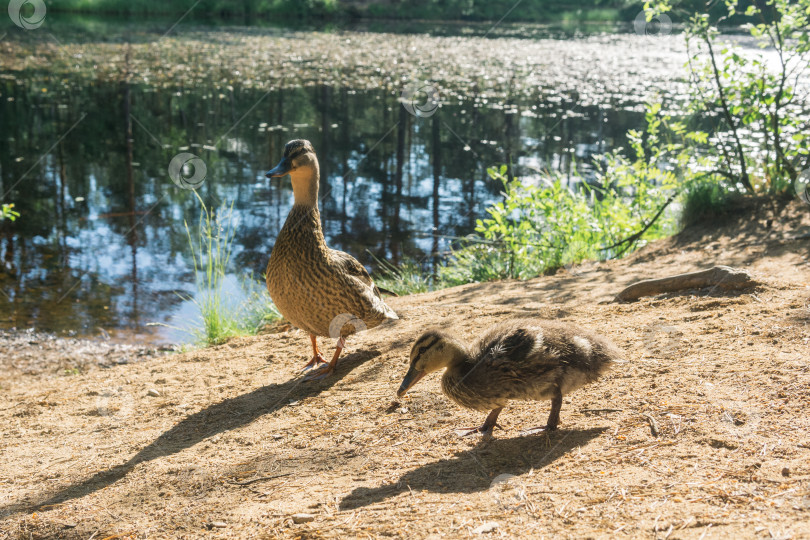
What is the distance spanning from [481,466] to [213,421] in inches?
80.0

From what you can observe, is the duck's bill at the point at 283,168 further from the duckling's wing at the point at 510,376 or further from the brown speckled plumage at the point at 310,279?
the duckling's wing at the point at 510,376

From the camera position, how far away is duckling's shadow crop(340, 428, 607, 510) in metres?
3.09

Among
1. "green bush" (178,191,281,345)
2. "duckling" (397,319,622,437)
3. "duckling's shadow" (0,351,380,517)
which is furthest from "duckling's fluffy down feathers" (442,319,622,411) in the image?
"green bush" (178,191,281,345)

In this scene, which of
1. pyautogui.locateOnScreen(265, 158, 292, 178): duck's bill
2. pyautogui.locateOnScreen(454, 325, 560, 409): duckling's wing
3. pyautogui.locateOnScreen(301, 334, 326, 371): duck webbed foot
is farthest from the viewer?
pyautogui.locateOnScreen(301, 334, 326, 371): duck webbed foot

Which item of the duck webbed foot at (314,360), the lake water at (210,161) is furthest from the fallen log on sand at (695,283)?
the lake water at (210,161)

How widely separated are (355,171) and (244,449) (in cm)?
1078

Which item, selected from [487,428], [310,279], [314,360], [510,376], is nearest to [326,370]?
[314,360]

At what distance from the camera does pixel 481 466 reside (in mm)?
3258

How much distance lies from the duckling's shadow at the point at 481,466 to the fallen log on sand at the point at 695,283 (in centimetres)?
240

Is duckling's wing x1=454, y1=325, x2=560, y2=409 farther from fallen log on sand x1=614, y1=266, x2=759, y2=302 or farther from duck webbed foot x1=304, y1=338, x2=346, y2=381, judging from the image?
fallen log on sand x1=614, y1=266, x2=759, y2=302

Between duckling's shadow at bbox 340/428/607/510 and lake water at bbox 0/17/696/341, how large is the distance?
5.44 m

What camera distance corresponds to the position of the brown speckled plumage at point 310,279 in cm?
490

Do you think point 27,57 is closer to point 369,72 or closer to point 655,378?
point 369,72

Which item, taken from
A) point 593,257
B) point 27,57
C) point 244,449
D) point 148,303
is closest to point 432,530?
point 244,449
